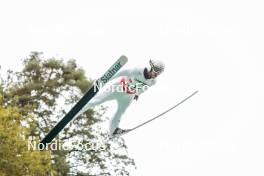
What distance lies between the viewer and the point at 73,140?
129 feet

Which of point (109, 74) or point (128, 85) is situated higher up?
point (109, 74)

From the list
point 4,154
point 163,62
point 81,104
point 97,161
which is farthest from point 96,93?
point 97,161

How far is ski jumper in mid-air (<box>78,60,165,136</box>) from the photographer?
20.8 m

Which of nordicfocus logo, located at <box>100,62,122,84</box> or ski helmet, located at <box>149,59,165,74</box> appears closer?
nordicfocus logo, located at <box>100,62,122,84</box>

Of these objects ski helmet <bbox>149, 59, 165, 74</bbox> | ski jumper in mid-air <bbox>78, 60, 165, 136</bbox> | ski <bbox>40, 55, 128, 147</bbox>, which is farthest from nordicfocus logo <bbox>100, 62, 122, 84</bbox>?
ski helmet <bbox>149, 59, 165, 74</bbox>

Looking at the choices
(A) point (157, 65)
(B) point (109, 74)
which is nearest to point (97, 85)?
(B) point (109, 74)

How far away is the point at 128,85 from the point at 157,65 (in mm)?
1072

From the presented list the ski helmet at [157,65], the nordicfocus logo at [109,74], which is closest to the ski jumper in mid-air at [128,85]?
the ski helmet at [157,65]

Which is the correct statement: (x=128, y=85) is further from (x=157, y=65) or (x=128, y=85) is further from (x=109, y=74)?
(x=157, y=65)

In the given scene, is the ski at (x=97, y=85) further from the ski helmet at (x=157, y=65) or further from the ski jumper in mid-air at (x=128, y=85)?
the ski helmet at (x=157, y=65)

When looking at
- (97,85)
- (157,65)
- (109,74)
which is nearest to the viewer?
(97,85)

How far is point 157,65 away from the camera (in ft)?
69.9

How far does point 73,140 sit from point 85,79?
3723mm

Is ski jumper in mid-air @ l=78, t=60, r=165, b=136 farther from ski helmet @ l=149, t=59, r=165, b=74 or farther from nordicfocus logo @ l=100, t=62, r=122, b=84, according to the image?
nordicfocus logo @ l=100, t=62, r=122, b=84
